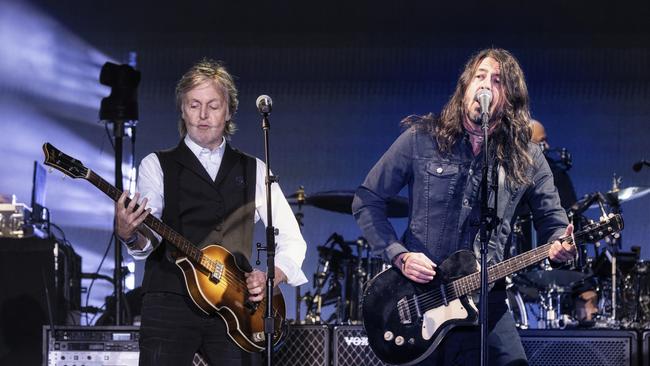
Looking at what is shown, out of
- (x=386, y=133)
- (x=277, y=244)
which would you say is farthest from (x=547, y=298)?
(x=277, y=244)

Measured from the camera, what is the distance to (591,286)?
8539 millimetres

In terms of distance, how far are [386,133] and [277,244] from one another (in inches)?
188

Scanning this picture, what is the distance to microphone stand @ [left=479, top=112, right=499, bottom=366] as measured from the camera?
375 cm

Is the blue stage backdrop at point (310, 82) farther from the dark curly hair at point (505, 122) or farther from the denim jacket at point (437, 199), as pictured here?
the denim jacket at point (437, 199)

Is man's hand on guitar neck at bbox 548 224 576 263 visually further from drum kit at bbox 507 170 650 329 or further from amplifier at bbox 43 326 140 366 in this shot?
drum kit at bbox 507 170 650 329

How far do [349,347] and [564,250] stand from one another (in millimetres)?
1623

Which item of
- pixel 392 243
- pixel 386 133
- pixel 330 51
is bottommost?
pixel 392 243

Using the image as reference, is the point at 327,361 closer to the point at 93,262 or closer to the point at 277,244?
the point at 277,244

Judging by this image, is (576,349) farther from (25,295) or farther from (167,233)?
(25,295)

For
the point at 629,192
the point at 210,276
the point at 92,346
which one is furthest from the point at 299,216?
the point at 210,276

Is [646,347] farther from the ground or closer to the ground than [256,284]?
closer to the ground

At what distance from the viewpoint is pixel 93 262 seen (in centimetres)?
923

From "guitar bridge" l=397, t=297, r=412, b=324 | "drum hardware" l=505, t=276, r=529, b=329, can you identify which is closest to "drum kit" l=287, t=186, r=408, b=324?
"drum hardware" l=505, t=276, r=529, b=329

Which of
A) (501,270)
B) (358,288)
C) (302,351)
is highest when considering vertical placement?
(358,288)
